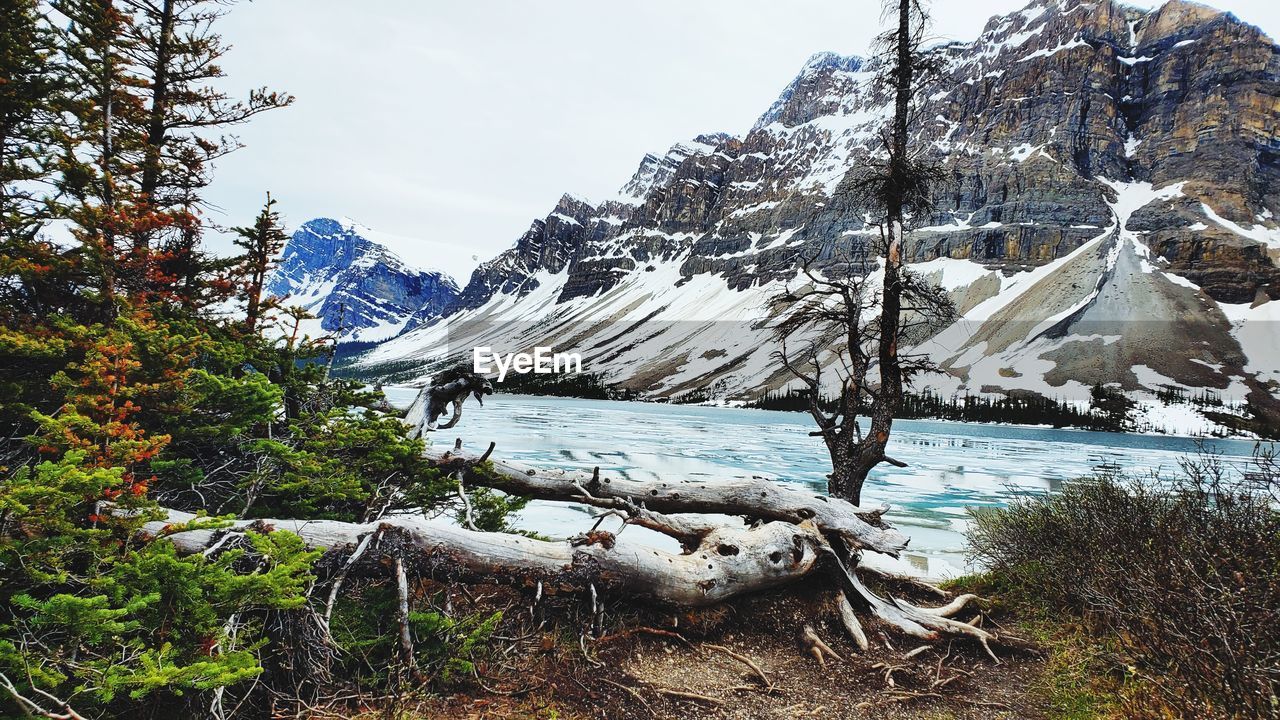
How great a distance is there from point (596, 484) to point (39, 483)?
19.1 feet

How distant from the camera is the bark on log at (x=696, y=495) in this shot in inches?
286

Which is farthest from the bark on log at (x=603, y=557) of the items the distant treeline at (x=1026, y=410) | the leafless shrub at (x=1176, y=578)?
the distant treeline at (x=1026, y=410)

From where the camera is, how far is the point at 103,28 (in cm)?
779

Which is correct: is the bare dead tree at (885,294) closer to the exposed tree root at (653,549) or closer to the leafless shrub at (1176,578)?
the exposed tree root at (653,549)

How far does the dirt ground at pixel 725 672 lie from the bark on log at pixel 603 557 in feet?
1.12

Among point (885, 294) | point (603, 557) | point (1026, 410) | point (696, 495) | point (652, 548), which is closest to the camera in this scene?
point (603, 557)

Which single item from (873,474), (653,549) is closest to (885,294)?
(653,549)

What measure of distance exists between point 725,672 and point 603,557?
158cm

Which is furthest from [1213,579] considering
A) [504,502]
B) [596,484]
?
[504,502]

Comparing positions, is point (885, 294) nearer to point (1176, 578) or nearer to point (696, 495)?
point (696, 495)

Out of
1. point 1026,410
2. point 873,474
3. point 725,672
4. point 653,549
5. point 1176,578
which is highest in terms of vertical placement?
point 1176,578

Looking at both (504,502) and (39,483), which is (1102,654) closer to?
(504,502)

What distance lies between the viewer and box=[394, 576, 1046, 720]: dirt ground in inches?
188

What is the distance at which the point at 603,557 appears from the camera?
5852 millimetres
